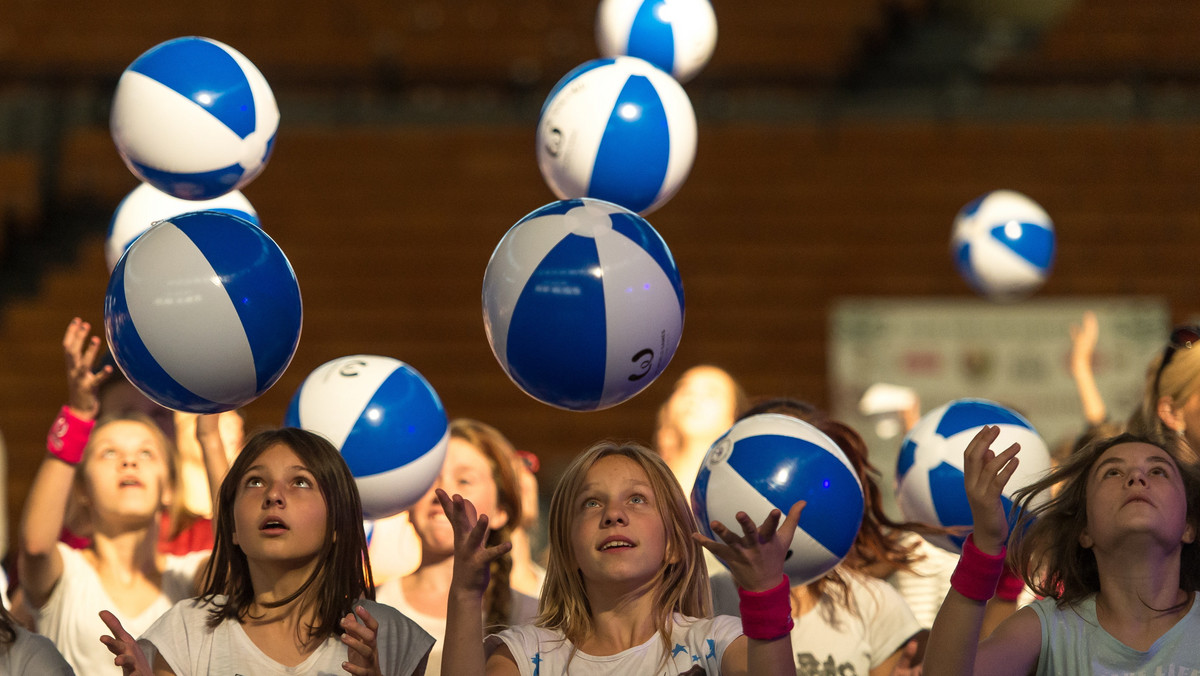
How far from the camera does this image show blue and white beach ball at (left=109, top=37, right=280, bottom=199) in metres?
3.45

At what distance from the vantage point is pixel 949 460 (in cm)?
356

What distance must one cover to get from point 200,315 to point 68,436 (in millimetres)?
682

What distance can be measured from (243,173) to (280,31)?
24.6 ft

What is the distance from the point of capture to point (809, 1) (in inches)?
426

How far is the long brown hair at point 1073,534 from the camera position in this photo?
2691mm

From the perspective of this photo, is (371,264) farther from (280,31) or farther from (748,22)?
(748,22)

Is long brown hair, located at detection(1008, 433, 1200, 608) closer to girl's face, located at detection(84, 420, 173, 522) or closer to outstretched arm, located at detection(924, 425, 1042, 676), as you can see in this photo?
outstretched arm, located at detection(924, 425, 1042, 676)

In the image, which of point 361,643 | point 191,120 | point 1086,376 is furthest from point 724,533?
point 1086,376

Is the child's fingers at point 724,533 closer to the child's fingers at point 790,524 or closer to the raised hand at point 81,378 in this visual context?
the child's fingers at point 790,524

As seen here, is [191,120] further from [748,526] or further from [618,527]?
[748,526]

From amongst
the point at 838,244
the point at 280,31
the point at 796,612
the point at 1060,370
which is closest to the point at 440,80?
the point at 280,31

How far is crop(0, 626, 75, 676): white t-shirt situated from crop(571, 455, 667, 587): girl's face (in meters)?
1.10

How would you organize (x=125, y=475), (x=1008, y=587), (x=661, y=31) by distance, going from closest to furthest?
1. (x=1008, y=587)
2. (x=125, y=475)
3. (x=661, y=31)

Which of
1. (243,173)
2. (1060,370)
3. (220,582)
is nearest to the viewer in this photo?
(220,582)
